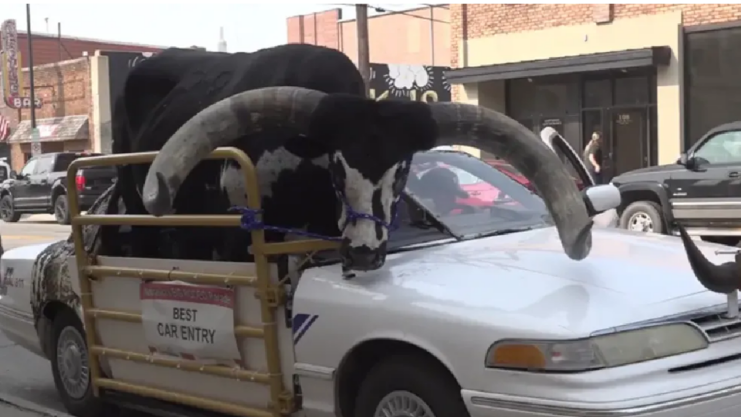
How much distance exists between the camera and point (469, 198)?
559 cm

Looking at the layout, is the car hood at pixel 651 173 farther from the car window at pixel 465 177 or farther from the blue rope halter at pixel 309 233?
the blue rope halter at pixel 309 233

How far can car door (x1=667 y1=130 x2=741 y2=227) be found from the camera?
1402cm

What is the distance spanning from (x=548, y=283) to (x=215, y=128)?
1.82 meters

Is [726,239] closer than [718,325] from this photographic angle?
No

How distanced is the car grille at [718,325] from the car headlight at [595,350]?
0.40ft

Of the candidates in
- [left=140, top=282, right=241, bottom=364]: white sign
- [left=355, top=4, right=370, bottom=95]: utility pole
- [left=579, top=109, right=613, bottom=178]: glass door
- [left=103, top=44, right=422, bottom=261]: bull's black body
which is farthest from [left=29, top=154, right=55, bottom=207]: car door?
[left=140, top=282, right=241, bottom=364]: white sign

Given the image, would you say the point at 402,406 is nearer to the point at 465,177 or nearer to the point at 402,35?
the point at 465,177

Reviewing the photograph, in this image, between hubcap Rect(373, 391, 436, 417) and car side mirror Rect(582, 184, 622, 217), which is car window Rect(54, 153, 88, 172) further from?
hubcap Rect(373, 391, 436, 417)

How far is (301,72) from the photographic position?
623 cm

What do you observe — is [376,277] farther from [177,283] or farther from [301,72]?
[301,72]

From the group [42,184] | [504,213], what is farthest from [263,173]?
[42,184]

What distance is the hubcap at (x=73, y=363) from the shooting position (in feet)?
21.1

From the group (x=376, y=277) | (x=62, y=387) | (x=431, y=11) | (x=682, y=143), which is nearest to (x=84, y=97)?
(x=431, y=11)

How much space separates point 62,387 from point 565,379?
421 centimetres
